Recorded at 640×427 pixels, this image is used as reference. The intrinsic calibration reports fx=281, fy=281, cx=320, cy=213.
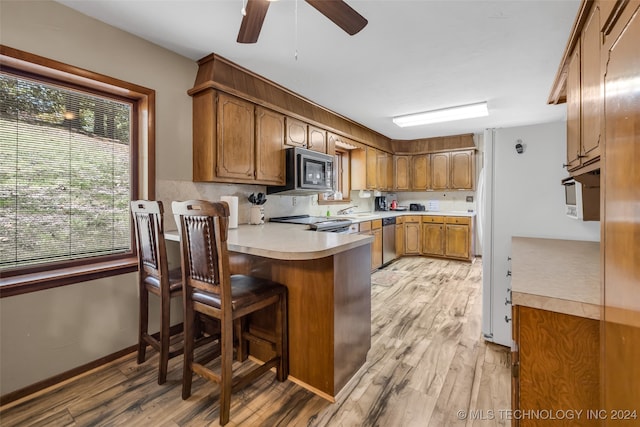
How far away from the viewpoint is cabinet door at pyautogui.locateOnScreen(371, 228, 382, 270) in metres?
4.53

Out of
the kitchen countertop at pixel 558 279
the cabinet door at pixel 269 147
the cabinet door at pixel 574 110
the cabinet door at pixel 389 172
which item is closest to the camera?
the kitchen countertop at pixel 558 279

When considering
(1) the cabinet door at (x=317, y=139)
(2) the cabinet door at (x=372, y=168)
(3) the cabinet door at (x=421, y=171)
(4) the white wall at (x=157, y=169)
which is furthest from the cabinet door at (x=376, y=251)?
(4) the white wall at (x=157, y=169)

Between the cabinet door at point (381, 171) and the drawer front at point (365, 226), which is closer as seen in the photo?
the drawer front at point (365, 226)

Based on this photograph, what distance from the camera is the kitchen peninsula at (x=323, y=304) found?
1670mm

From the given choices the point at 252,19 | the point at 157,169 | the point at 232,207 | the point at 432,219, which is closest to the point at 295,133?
the point at 232,207

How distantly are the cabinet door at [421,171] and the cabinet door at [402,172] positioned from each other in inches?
4.1

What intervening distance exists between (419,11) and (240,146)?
183 cm

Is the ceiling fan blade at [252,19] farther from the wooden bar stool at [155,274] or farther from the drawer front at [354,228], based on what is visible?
the drawer front at [354,228]

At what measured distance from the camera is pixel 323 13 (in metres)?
1.49

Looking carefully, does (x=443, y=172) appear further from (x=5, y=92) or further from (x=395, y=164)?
(x=5, y=92)

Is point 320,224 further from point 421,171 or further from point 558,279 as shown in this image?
point 421,171

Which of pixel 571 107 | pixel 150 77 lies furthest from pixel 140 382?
pixel 571 107

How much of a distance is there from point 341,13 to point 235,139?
156cm

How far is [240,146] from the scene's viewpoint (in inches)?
108
